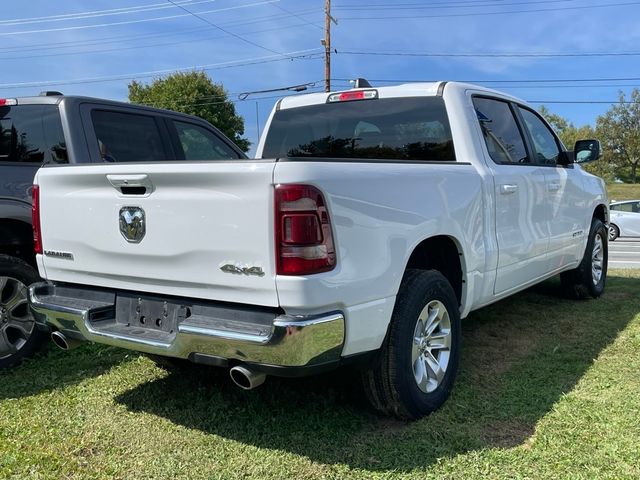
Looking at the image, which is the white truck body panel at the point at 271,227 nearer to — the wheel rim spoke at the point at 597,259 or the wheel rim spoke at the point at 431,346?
the wheel rim spoke at the point at 431,346

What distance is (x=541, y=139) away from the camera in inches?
209

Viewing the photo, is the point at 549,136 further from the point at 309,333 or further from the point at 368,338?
the point at 309,333

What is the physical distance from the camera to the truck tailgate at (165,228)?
254cm

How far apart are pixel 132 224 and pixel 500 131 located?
2.91 metres

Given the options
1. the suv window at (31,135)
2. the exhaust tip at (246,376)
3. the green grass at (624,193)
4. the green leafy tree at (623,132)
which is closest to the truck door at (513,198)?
the exhaust tip at (246,376)

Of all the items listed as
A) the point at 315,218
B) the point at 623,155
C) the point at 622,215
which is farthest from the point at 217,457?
the point at 623,155

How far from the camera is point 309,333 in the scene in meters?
2.49

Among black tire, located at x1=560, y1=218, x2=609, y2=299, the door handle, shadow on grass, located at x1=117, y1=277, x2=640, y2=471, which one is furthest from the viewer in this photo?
black tire, located at x1=560, y1=218, x2=609, y2=299

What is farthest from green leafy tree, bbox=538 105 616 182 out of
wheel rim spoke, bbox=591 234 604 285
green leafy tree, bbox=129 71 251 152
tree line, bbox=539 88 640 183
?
wheel rim spoke, bbox=591 234 604 285

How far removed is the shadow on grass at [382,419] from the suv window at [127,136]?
1822 mm

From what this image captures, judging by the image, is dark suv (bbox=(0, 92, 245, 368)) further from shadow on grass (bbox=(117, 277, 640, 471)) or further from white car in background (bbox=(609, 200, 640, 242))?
white car in background (bbox=(609, 200, 640, 242))

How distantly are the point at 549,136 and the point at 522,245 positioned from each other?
1691 millimetres

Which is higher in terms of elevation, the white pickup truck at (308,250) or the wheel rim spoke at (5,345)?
the white pickup truck at (308,250)

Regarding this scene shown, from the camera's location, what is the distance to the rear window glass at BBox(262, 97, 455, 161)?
13.6 feet
